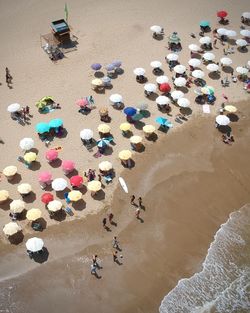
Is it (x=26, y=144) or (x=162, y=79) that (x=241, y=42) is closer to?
(x=162, y=79)

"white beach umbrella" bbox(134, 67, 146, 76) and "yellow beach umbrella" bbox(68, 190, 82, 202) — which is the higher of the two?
"white beach umbrella" bbox(134, 67, 146, 76)

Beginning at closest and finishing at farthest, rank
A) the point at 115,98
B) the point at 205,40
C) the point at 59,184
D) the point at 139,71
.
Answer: the point at 59,184 < the point at 115,98 < the point at 139,71 < the point at 205,40

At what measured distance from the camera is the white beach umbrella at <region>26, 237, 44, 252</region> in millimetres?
26766

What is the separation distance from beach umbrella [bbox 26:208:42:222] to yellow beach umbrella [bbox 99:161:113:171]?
588 cm

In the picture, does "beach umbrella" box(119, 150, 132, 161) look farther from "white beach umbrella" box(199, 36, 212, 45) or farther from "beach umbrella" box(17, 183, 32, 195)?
"white beach umbrella" box(199, 36, 212, 45)

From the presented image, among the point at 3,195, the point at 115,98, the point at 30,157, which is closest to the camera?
the point at 3,195

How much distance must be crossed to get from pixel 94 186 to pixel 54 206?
3293 millimetres

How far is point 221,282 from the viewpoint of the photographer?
2691 centimetres

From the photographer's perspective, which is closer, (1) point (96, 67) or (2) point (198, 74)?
(2) point (198, 74)

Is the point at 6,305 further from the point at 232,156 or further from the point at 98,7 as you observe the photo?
the point at 98,7

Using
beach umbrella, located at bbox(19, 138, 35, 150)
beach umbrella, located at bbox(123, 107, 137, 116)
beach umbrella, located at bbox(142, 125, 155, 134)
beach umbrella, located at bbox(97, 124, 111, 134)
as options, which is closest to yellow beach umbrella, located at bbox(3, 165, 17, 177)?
beach umbrella, located at bbox(19, 138, 35, 150)

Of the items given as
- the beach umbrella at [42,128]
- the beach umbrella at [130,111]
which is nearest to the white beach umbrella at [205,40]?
the beach umbrella at [130,111]

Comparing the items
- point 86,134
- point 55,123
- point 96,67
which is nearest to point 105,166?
point 86,134

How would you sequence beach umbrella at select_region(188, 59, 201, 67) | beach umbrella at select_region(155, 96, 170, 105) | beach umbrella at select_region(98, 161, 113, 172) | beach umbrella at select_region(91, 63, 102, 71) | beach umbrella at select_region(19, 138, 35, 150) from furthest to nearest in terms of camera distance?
1. beach umbrella at select_region(188, 59, 201, 67)
2. beach umbrella at select_region(91, 63, 102, 71)
3. beach umbrella at select_region(155, 96, 170, 105)
4. beach umbrella at select_region(19, 138, 35, 150)
5. beach umbrella at select_region(98, 161, 113, 172)
